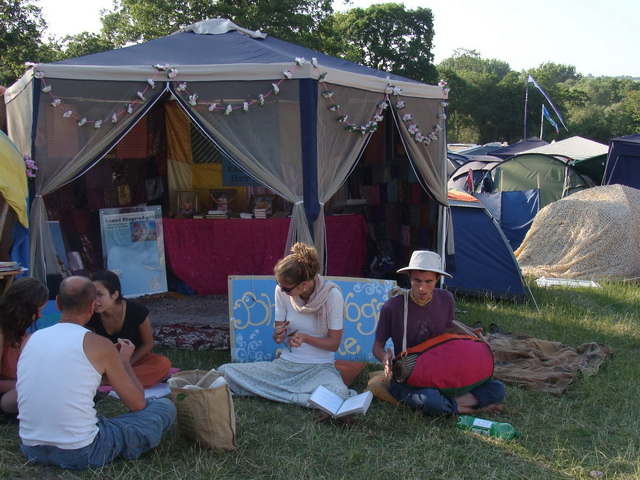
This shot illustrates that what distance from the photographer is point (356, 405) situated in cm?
378

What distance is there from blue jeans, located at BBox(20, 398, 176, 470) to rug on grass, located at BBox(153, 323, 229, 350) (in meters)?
2.13

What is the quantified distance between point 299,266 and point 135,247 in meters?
3.62

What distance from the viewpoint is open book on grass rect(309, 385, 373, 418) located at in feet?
12.4

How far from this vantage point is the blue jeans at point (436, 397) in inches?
156

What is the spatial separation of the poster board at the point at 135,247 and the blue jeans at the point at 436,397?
379cm

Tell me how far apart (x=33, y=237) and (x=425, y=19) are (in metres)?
35.4

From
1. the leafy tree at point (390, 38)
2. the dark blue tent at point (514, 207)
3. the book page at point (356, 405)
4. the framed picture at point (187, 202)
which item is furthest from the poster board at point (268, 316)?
the leafy tree at point (390, 38)

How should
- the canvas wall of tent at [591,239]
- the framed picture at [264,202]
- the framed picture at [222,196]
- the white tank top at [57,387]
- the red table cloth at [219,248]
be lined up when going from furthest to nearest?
the canvas wall of tent at [591,239] → the framed picture at [222,196] → the framed picture at [264,202] → the red table cloth at [219,248] → the white tank top at [57,387]

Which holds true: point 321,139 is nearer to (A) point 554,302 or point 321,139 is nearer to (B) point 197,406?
(B) point 197,406

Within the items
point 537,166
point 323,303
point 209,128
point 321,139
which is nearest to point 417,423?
point 323,303

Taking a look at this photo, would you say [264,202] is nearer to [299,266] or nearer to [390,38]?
[299,266]

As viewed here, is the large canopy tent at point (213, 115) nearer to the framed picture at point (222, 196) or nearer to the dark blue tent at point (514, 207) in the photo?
the framed picture at point (222, 196)

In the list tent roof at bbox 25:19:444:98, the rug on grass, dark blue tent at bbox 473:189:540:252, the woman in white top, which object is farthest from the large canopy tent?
dark blue tent at bbox 473:189:540:252

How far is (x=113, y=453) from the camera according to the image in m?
3.21
